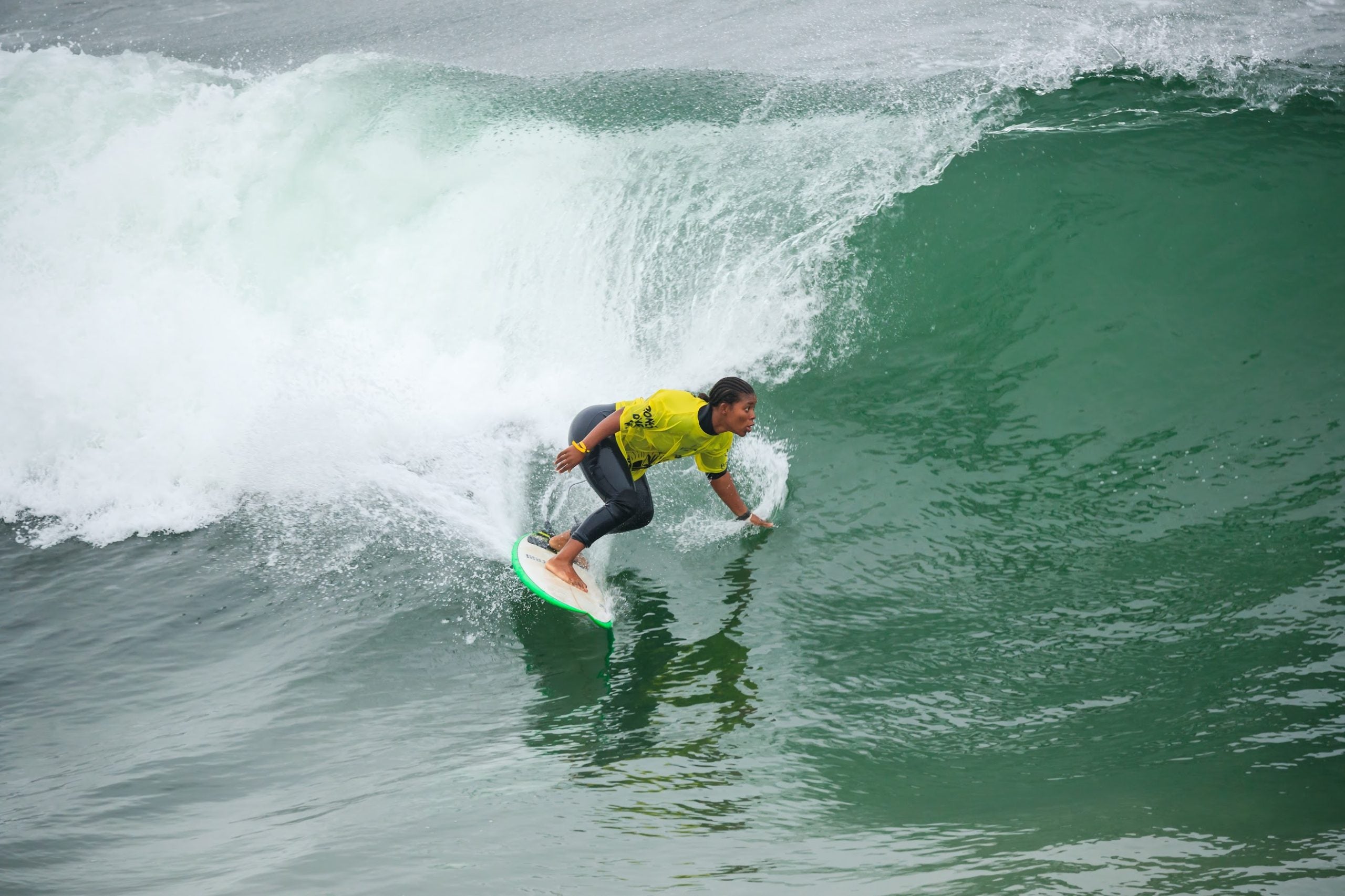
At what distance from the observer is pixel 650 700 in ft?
14.2

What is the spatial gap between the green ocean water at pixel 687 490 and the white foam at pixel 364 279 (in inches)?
1.9

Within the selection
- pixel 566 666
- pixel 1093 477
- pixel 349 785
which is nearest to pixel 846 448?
pixel 1093 477

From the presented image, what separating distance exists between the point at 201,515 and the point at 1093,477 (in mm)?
6166

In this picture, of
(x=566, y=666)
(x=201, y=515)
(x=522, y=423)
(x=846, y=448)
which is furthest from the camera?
(x=522, y=423)

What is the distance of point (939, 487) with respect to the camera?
580 cm

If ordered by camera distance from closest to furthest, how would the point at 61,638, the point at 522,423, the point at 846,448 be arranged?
the point at 61,638 → the point at 846,448 → the point at 522,423

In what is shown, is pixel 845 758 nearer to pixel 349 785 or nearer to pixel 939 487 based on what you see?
pixel 349 785

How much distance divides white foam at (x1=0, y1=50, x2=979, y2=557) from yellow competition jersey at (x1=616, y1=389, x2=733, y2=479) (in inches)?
42.6

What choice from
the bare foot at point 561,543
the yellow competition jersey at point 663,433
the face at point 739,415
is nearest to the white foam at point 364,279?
the bare foot at point 561,543

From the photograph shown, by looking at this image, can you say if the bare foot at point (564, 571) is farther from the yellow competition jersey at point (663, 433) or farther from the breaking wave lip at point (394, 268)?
the breaking wave lip at point (394, 268)

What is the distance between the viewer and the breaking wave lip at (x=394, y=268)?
23.3ft

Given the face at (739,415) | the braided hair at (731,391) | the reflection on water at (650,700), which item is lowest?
the reflection on water at (650,700)

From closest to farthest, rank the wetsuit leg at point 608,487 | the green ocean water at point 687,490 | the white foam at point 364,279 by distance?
the green ocean water at point 687,490 → the wetsuit leg at point 608,487 → the white foam at point 364,279

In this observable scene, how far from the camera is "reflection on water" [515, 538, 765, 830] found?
359 centimetres
